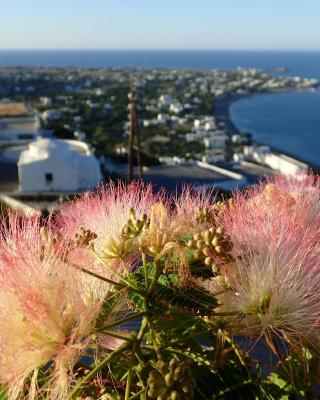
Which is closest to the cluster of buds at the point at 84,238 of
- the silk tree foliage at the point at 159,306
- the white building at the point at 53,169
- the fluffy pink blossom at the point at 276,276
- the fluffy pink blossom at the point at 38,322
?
the silk tree foliage at the point at 159,306

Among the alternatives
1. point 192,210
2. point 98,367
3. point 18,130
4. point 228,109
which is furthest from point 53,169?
point 228,109

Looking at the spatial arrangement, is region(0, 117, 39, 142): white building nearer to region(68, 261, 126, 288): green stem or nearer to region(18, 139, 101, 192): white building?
region(18, 139, 101, 192): white building

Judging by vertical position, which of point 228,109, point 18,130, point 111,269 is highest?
point 111,269

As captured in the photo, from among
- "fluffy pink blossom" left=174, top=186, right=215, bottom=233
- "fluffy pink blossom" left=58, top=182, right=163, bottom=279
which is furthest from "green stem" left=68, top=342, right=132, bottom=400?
"fluffy pink blossom" left=174, top=186, right=215, bottom=233

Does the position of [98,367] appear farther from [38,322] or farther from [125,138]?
[125,138]

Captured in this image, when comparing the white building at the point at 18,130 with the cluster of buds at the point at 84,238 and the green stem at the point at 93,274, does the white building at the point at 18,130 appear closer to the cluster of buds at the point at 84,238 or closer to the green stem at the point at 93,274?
the cluster of buds at the point at 84,238
